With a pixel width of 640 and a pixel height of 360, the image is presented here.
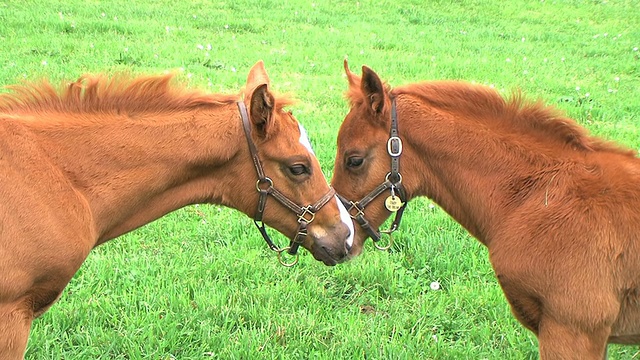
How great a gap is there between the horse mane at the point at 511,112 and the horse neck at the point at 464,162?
85 millimetres

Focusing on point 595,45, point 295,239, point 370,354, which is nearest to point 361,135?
point 295,239

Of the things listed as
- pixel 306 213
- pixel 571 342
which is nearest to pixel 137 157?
pixel 306 213

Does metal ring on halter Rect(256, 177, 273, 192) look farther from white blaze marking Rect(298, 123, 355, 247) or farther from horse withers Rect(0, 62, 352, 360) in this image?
white blaze marking Rect(298, 123, 355, 247)

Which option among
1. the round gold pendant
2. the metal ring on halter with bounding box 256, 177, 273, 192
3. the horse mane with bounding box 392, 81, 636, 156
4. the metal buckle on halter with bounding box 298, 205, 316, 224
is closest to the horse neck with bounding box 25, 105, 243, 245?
the metal ring on halter with bounding box 256, 177, 273, 192

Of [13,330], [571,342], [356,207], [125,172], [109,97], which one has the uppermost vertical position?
[109,97]

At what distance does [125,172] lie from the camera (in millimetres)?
2910

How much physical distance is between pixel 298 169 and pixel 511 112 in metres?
1.25

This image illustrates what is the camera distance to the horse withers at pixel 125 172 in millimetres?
2600

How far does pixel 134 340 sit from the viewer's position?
12.1ft

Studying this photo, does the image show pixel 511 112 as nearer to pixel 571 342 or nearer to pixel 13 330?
pixel 571 342

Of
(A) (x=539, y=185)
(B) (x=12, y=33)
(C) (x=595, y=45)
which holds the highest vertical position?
(A) (x=539, y=185)

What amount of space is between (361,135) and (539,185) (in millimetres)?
981

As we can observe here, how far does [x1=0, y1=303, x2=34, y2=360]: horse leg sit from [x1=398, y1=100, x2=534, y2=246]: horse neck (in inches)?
79.4

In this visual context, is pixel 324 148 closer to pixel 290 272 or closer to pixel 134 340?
pixel 290 272
